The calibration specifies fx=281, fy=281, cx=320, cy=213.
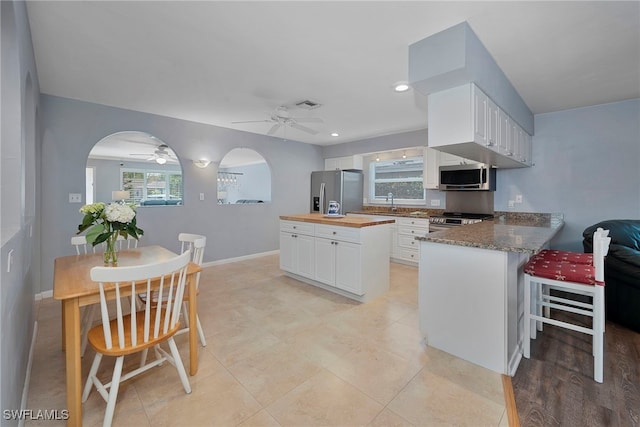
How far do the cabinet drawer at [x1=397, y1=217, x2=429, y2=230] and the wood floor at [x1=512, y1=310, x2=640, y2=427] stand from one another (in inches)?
95.2

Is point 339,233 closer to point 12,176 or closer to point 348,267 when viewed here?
point 348,267

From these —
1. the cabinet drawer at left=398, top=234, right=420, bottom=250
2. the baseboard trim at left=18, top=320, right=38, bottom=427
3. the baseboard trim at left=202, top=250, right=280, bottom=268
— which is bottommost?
the baseboard trim at left=18, top=320, right=38, bottom=427

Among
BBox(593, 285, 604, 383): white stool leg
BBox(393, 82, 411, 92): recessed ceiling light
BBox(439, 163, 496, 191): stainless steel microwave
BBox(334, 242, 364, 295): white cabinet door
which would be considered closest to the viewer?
BBox(593, 285, 604, 383): white stool leg

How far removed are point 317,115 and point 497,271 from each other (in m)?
3.24

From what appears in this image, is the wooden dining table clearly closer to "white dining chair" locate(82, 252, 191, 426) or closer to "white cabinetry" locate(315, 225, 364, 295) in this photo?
"white dining chair" locate(82, 252, 191, 426)

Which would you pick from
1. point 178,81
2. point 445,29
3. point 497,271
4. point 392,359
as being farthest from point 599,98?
point 178,81

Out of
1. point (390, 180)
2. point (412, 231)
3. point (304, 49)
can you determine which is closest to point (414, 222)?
point (412, 231)

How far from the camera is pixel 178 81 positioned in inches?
118

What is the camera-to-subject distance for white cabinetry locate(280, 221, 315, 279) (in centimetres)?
369

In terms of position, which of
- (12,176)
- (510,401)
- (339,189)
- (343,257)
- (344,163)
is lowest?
(510,401)

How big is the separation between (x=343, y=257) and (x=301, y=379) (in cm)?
159

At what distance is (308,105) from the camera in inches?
146

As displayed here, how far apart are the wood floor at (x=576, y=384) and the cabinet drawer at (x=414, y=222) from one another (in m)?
2.42

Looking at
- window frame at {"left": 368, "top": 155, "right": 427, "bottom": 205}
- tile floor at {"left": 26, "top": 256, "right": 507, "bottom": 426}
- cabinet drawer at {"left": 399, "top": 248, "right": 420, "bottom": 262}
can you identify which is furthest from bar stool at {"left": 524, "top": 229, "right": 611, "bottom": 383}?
window frame at {"left": 368, "top": 155, "right": 427, "bottom": 205}
